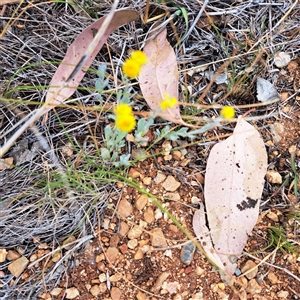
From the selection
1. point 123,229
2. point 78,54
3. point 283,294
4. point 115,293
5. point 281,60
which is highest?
point 78,54

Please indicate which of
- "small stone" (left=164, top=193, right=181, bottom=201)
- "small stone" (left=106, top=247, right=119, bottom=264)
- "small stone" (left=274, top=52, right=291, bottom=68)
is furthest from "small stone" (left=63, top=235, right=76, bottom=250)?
"small stone" (left=274, top=52, right=291, bottom=68)

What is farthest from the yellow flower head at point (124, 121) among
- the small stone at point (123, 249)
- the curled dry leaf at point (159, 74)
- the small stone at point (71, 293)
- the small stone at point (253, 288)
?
the small stone at point (253, 288)

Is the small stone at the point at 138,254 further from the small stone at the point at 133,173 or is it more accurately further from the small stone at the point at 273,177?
the small stone at the point at 273,177

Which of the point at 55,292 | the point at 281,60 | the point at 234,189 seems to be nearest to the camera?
the point at 55,292

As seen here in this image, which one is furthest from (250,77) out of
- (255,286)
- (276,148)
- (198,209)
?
(255,286)

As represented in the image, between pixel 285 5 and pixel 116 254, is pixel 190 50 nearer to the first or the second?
pixel 285 5

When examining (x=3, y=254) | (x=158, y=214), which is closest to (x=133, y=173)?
(x=158, y=214)

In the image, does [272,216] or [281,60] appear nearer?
[272,216]

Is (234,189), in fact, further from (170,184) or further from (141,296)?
(141,296)
